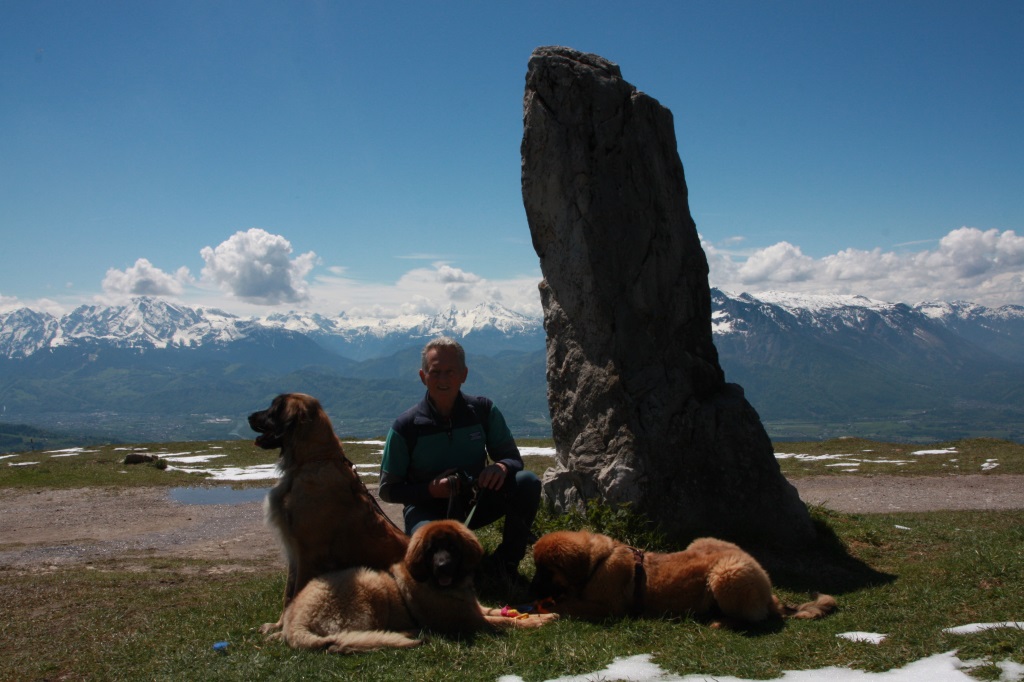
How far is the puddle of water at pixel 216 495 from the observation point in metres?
20.2

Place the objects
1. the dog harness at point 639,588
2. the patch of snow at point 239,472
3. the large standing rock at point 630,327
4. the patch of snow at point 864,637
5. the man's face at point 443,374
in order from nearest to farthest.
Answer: the patch of snow at point 864,637, the dog harness at point 639,588, the man's face at point 443,374, the large standing rock at point 630,327, the patch of snow at point 239,472

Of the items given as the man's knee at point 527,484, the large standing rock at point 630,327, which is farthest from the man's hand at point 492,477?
the large standing rock at point 630,327

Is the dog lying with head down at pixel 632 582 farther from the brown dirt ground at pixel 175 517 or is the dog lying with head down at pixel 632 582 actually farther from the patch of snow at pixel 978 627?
the brown dirt ground at pixel 175 517

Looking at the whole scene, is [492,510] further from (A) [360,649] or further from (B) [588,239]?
(B) [588,239]

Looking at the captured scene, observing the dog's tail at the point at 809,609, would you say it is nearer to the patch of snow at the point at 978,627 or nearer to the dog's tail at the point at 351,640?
the patch of snow at the point at 978,627

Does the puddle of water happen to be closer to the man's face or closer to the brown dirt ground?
the brown dirt ground

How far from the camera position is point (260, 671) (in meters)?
5.44

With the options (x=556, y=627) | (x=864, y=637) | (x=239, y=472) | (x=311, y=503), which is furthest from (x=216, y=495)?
(x=864, y=637)

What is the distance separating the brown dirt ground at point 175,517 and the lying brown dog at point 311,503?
577 centimetres

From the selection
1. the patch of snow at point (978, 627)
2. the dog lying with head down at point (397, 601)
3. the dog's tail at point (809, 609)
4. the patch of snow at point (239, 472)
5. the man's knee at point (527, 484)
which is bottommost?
the patch of snow at point (239, 472)

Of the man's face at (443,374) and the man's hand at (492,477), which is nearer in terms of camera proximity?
the man's hand at (492,477)

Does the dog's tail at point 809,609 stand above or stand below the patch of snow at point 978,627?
below

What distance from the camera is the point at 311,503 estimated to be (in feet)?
21.0

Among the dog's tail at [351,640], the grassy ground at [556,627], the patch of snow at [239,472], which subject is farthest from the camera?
the patch of snow at [239,472]
